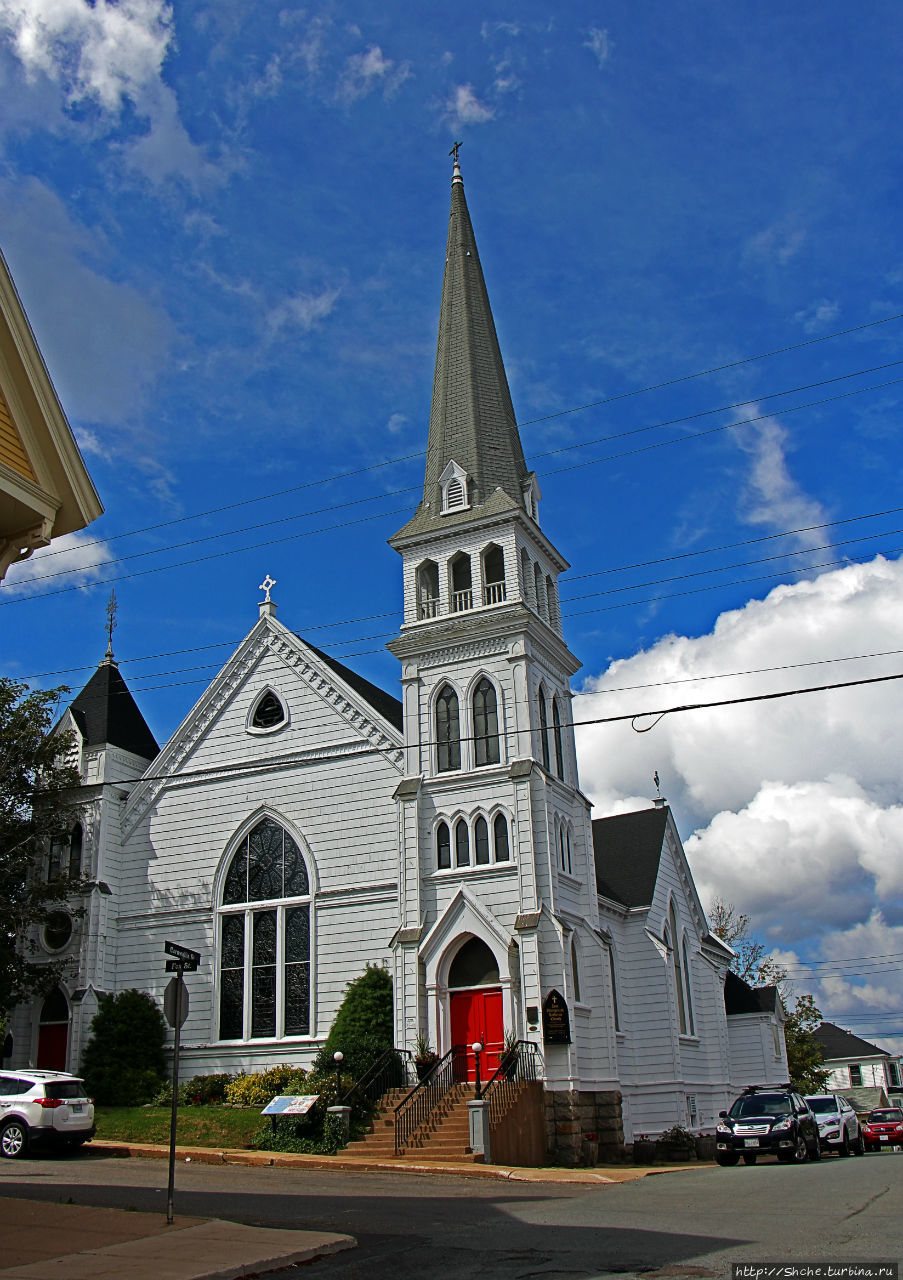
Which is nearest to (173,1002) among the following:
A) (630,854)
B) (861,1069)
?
(630,854)

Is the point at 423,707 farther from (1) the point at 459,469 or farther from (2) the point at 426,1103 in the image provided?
(2) the point at 426,1103

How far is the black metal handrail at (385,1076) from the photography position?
24547 millimetres

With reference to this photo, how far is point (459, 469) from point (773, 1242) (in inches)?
971

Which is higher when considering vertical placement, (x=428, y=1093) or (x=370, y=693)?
(x=370, y=693)

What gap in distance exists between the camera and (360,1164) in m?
21.0

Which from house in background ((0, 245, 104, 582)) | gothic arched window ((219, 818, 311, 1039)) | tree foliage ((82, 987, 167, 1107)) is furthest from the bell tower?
house in background ((0, 245, 104, 582))

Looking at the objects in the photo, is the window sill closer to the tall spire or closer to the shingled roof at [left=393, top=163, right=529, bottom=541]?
the shingled roof at [left=393, top=163, right=529, bottom=541]

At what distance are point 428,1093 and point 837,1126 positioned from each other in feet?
32.3

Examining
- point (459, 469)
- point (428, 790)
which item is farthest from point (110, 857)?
point (459, 469)

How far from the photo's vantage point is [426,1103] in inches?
945

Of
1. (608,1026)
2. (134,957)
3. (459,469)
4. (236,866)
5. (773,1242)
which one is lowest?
(773,1242)

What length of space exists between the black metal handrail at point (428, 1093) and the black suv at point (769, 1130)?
5905 mm

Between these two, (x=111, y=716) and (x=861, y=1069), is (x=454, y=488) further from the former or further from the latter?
(x=861, y=1069)

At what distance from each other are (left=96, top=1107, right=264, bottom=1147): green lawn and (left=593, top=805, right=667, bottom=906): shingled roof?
1225 cm
